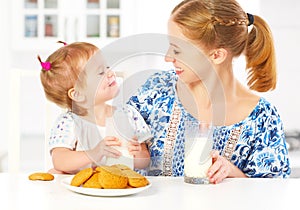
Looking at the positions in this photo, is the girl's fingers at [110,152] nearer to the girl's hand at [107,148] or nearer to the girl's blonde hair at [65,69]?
the girl's hand at [107,148]

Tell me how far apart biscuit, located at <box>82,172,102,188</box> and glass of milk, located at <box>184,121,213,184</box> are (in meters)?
0.23

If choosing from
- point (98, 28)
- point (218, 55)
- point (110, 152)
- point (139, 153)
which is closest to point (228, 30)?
point (218, 55)

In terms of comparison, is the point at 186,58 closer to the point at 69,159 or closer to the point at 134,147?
the point at 134,147

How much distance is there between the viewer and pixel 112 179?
107cm

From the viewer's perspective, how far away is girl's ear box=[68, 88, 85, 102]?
1388 millimetres

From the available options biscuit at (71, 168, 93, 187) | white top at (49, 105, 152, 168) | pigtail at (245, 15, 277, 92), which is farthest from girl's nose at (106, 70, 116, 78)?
pigtail at (245, 15, 277, 92)

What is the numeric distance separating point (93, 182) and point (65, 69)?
1.68 ft

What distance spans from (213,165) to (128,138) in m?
0.23

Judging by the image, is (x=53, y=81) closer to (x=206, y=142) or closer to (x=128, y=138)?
(x=128, y=138)

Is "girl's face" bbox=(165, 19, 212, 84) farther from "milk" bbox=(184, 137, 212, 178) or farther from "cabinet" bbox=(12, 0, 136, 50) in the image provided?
"cabinet" bbox=(12, 0, 136, 50)

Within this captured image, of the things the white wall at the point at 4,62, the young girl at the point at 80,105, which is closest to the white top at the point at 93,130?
the young girl at the point at 80,105

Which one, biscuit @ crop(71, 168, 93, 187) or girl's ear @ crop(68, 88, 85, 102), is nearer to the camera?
biscuit @ crop(71, 168, 93, 187)

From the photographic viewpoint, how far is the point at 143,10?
313 centimetres

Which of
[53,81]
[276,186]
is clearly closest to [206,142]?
[276,186]
